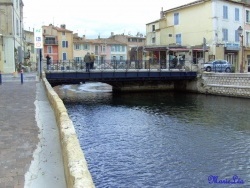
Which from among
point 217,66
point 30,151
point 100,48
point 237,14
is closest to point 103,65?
point 217,66

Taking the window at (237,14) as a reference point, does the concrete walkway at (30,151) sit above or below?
below

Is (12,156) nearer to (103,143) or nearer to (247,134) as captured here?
(103,143)

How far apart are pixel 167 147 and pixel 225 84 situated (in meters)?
22.3

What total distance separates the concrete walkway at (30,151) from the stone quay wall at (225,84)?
24223 millimetres

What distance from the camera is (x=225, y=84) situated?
34.0 meters

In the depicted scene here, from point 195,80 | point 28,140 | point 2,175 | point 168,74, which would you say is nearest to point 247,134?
point 28,140

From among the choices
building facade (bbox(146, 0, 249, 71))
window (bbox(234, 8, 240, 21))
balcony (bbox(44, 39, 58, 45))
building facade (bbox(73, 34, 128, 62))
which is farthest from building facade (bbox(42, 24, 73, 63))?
window (bbox(234, 8, 240, 21))

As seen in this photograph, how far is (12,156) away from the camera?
6.32 m

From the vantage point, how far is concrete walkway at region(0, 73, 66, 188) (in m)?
5.19

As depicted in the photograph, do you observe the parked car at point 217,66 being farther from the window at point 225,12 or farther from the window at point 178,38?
the window at point 178,38

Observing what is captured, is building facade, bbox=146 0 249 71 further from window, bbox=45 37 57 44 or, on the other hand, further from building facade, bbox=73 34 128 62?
window, bbox=45 37 57 44

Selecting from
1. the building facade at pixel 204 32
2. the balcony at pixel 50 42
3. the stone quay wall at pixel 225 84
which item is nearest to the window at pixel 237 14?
the building facade at pixel 204 32

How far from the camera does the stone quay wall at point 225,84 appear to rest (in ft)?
103

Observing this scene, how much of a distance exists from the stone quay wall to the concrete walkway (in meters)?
24.2
